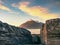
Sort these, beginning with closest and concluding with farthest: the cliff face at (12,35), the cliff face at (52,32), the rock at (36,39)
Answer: the cliff face at (12,35) < the cliff face at (52,32) < the rock at (36,39)

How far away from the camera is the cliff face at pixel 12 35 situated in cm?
973

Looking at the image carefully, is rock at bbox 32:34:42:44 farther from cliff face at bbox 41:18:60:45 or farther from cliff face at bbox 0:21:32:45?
cliff face at bbox 41:18:60:45

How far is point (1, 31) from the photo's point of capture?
9.73m

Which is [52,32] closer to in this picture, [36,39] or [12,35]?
[36,39]

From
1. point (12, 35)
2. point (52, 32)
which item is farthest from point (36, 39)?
point (12, 35)

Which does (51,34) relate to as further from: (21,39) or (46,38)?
(21,39)

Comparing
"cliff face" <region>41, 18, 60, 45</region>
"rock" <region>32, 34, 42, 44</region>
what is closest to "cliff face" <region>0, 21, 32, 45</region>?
"rock" <region>32, 34, 42, 44</region>

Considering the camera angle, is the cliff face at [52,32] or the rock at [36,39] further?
the rock at [36,39]

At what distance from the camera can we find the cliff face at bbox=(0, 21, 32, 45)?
9.73 m

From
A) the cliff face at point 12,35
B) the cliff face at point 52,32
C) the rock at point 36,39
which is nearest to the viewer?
the cliff face at point 12,35

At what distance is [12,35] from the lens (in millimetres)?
10125

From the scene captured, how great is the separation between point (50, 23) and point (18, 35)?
5.23 ft

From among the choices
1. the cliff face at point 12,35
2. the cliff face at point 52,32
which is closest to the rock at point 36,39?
the cliff face at point 12,35

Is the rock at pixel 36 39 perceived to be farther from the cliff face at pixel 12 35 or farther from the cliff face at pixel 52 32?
the cliff face at pixel 52 32
